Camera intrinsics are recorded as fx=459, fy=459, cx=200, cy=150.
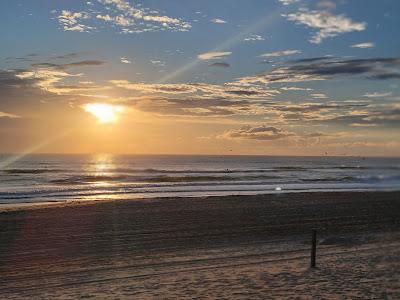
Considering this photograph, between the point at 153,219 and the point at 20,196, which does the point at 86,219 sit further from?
the point at 20,196

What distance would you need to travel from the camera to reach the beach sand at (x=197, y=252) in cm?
1126

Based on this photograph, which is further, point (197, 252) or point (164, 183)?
point (164, 183)

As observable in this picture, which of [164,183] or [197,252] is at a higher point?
[164,183]

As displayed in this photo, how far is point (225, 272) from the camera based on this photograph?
42.5 ft

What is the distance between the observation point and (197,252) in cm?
1594

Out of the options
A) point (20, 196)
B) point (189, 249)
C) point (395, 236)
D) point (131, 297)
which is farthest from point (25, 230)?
point (20, 196)

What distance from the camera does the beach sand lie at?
36.9 ft

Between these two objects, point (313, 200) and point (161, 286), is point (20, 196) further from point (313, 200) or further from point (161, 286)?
point (161, 286)

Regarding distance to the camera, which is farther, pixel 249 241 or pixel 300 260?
pixel 249 241

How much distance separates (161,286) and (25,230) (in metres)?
10.6

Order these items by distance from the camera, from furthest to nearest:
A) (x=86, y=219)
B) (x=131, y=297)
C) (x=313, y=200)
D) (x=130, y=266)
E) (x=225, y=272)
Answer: (x=313, y=200)
(x=86, y=219)
(x=130, y=266)
(x=225, y=272)
(x=131, y=297)

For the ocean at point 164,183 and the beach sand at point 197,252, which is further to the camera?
the ocean at point 164,183

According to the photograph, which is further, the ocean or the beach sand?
the ocean

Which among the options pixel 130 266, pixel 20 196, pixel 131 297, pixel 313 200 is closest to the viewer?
pixel 131 297
